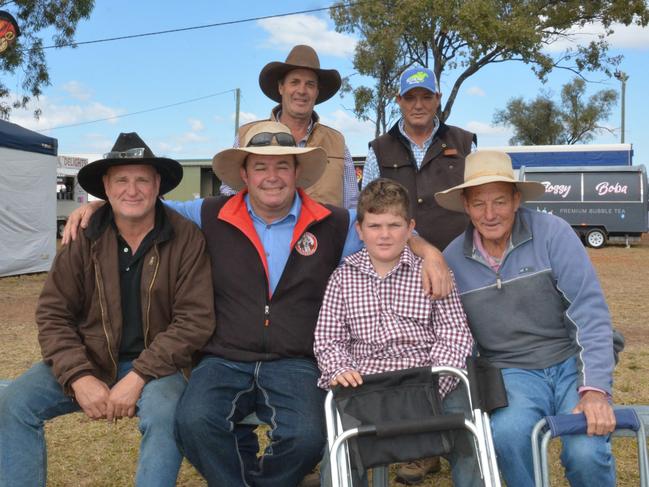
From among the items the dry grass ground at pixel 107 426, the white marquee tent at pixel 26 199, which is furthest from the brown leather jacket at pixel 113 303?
the white marquee tent at pixel 26 199

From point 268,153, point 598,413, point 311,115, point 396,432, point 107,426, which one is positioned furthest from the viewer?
point 107,426

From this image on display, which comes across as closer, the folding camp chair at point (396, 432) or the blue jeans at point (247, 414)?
the folding camp chair at point (396, 432)

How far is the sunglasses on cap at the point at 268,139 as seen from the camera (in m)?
3.41

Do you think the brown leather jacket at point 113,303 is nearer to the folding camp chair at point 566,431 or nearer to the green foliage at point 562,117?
the folding camp chair at point 566,431

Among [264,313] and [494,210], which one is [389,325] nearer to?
[264,313]

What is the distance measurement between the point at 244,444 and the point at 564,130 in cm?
4561

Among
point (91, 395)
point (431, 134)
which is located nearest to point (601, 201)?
point (431, 134)

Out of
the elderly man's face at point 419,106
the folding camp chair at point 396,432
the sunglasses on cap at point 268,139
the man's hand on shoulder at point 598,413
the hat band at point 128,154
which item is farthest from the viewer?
the elderly man's face at point 419,106

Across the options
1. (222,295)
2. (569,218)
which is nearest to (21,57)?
(569,218)

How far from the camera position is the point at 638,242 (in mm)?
22453

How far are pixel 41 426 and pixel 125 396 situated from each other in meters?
Answer: 0.44

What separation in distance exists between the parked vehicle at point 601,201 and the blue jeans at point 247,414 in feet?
62.9

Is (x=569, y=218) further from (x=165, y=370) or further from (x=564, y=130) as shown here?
(x=564, y=130)

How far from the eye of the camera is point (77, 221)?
340 centimetres
